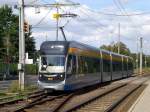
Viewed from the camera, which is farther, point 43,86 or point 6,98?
point 43,86

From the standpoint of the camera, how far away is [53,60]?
2764 cm

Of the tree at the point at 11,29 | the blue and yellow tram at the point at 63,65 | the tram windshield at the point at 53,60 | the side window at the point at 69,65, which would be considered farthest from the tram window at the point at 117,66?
the tree at the point at 11,29

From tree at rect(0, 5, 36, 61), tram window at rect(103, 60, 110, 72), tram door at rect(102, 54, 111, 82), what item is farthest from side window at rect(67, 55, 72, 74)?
tree at rect(0, 5, 36, 61)

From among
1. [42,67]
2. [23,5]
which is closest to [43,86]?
[42,67]

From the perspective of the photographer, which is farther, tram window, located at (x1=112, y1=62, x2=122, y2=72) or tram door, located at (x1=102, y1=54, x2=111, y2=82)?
tram window, located at (x1=112, y1=62, x2=122, y2=72)

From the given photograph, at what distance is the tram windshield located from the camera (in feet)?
89.8

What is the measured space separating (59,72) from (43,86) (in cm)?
127

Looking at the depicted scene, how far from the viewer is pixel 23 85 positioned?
30.7m

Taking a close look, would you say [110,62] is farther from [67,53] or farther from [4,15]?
[4,15]

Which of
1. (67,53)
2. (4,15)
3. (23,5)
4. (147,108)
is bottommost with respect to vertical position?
(147,108)

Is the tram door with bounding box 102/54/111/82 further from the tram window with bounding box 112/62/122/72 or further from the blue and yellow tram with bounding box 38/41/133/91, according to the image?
the blue and yellow tram with bounding box 38/41/133/91

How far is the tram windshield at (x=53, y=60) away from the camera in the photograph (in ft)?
Result: 89.8

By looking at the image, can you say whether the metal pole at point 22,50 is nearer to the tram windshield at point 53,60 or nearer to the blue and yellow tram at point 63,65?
the blue and yellow tram at point 63,65

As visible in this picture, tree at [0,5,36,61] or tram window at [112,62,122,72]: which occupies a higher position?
tree at [0,5,36,61]
